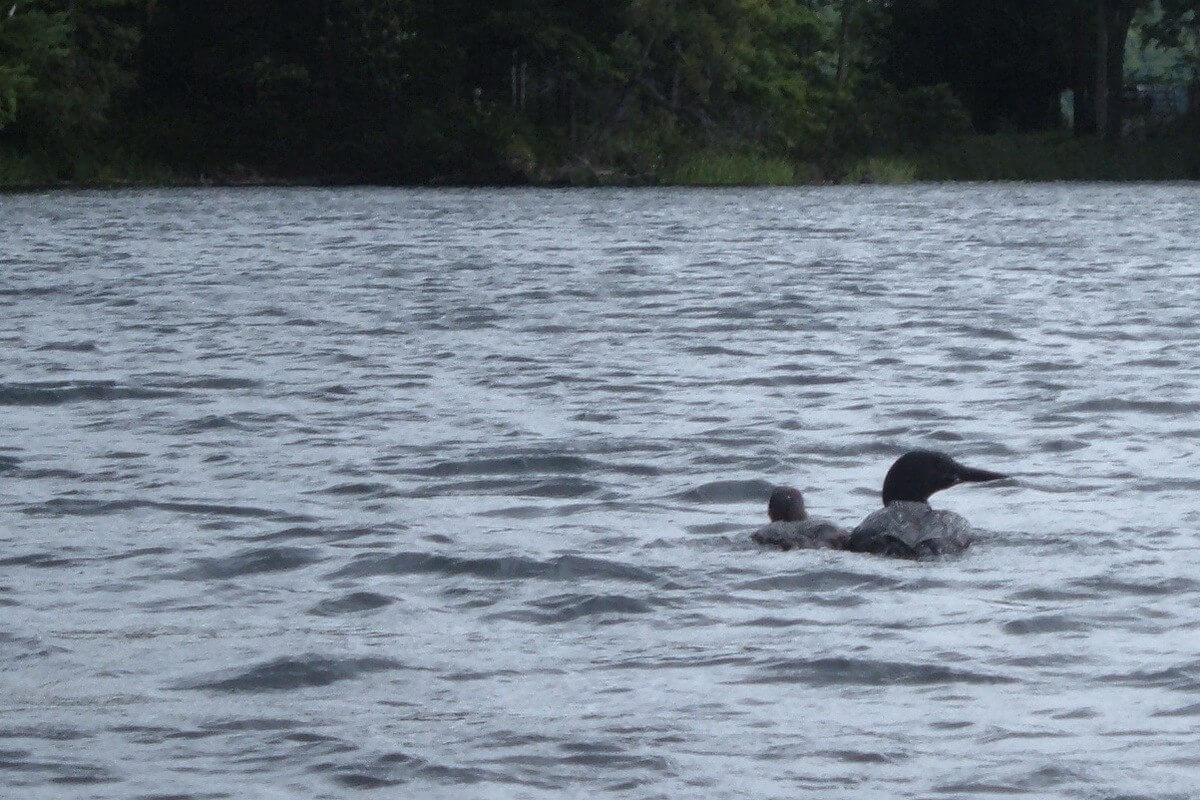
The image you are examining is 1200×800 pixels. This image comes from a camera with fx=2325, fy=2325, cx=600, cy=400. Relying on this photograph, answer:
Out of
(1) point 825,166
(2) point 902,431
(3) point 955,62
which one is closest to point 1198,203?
(1) point 825,166

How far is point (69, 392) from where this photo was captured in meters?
15.7

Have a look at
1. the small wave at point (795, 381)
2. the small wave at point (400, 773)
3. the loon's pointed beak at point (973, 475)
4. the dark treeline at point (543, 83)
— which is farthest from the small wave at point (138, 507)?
the dark treeline at point (543, 83)

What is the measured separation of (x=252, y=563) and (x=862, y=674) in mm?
3140

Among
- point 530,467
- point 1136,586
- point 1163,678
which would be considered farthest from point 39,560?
point 1163,678

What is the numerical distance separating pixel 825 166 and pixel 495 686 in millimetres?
60926

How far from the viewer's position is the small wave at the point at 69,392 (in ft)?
50.4

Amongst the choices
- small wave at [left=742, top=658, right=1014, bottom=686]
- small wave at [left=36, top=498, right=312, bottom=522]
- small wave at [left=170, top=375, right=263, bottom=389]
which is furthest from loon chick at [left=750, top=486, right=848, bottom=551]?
small wave at [left=170, top=375, right=263, bottom=389]

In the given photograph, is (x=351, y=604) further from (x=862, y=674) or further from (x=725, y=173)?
(x=725, y=173)

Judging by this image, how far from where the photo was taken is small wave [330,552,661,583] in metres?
9.77

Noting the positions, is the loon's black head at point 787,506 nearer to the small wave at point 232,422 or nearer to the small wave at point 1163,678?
the small wave at point 1163,678

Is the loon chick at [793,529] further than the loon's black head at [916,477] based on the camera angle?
No

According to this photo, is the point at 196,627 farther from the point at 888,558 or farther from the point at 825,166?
the point at 825,166

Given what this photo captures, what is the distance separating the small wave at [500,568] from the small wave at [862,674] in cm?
163

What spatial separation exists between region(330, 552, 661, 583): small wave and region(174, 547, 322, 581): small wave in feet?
0.86
